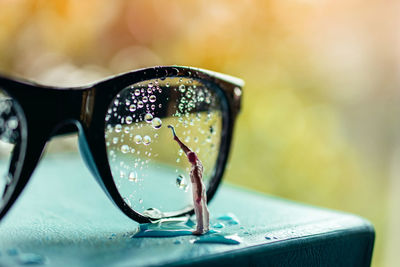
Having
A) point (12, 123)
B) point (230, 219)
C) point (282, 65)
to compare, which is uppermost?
point (282, 65)

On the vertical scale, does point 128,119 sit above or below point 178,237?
above

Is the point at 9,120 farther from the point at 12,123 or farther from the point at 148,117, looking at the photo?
the point at 148,117

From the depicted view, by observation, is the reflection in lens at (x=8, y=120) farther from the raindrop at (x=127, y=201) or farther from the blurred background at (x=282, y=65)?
the blurred background at (x=282, y=65)

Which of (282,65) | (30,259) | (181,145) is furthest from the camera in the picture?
(282,65)

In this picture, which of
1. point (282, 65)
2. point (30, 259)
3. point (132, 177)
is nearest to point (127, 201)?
point (132, 177)

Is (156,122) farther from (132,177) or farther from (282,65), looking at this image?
(282,65)

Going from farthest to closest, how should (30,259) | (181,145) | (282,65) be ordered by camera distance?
(282,65)
(181,145)
(30,259)

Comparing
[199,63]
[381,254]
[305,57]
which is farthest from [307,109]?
[381,254]

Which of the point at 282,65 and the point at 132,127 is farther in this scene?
the point at 282,65
